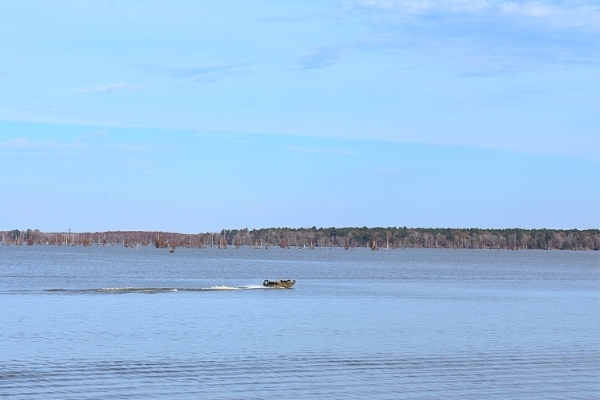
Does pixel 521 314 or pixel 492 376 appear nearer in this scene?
pixel 492 376

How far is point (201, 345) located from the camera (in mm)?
41469

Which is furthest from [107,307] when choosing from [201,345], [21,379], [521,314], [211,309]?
[21,379]

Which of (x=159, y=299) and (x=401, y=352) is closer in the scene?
(x=401, y=352)

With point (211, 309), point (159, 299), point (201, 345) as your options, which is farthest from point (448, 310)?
point (201, 345)

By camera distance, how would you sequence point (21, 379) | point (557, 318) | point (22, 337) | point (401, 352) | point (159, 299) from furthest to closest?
point (159, 299) < point (557, 318) < point (22, 337) < point (401, 352) < point (21, 379)

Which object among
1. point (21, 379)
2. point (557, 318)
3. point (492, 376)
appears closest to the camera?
point (21, 379)

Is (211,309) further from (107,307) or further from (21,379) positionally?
(21,379)

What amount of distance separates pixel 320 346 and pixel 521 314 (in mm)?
24302

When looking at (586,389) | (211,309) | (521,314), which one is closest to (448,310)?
(521,314)

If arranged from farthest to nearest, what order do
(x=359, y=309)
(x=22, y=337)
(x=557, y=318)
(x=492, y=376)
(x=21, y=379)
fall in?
1. (x=359, y=309)
2. (x=557, y=318)
3. (x=22, y=337)
4. (x=492, y=376)
5. (x=21, y=379)

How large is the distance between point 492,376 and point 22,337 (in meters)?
21.3

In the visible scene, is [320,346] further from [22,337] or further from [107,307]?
[107,307]

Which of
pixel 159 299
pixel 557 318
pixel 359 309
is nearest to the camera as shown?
pixel 557 318

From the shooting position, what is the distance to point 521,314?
203 ft
